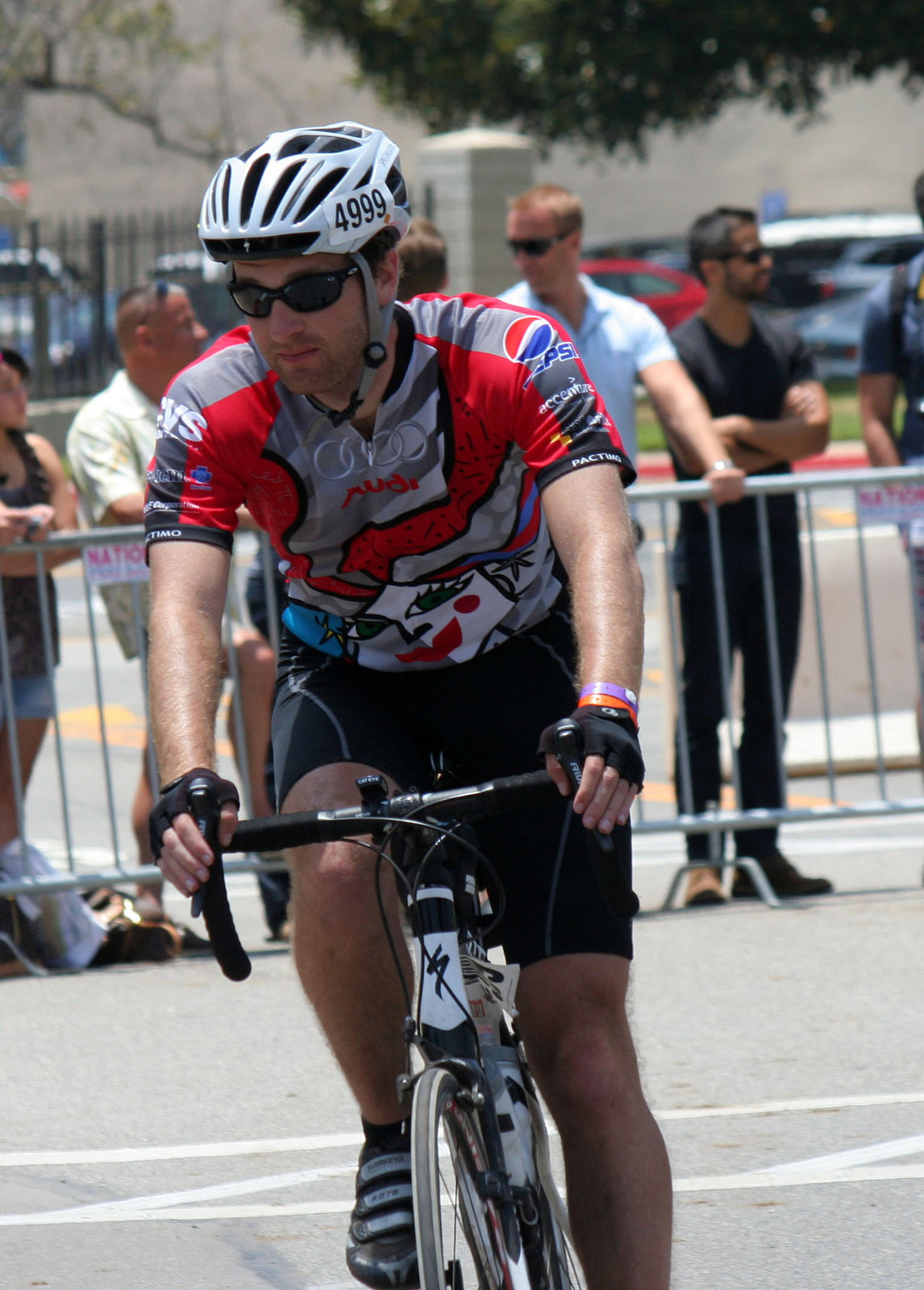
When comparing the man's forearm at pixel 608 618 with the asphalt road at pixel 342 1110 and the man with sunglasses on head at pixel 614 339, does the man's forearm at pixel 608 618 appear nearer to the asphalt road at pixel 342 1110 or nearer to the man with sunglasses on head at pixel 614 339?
the asphalt road at pixel 342 1110

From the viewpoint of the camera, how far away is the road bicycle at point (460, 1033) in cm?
257

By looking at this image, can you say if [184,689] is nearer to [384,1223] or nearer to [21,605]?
[384,1223]

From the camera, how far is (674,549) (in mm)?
6875

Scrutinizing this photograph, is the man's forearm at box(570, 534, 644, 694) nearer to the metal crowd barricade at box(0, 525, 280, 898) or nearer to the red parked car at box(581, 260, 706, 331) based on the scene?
the metal crowd barricade at box(0, 525, 280, 898)

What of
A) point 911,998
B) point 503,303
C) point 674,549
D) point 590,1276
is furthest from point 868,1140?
point 674,549

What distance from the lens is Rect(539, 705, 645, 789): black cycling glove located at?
2.56m

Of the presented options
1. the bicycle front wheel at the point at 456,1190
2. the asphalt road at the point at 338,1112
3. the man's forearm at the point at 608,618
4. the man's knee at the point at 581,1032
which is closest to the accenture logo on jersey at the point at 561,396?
the man's forearm at the point at 608,618

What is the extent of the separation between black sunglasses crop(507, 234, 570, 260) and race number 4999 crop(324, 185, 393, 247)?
156 inches

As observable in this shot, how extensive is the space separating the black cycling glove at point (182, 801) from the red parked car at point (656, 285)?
74.6 feet

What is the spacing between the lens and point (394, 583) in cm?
316

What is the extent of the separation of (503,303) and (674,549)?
150 inches

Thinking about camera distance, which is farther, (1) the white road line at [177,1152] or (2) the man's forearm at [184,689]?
(1) the white road line at [177,1152]

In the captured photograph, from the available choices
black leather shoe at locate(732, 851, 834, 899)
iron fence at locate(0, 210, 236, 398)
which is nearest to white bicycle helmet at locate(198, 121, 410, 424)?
black leather shoe at locate(732, 851, 834, 899)

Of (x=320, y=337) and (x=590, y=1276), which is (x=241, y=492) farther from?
(x=590, y=1276)
